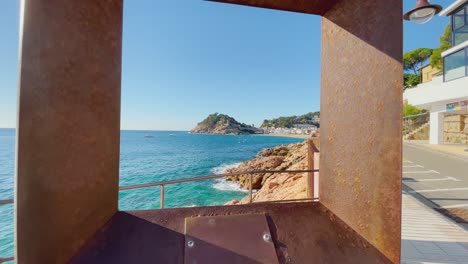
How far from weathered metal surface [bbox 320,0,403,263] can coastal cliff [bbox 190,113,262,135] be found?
128651 mm

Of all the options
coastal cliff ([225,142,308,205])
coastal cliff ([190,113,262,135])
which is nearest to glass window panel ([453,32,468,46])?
coastal cliff ([225,142,308,205])

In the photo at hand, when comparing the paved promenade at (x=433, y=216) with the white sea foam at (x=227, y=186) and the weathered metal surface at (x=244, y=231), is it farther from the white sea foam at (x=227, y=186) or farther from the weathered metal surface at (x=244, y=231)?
the white sea foam at (x=227, y=186)

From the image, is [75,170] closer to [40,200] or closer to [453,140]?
[40,200]

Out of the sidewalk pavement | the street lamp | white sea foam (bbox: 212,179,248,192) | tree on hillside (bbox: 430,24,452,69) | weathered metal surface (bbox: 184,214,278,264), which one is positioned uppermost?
tree on hillside (bbox: 430,24,452,69)

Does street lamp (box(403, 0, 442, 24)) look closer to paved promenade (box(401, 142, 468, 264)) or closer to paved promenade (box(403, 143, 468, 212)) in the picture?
paved promenade (box(401, 142, 468, 264))

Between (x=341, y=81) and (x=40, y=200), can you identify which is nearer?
(x=40, y=200)

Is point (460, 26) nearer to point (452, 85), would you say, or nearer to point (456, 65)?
point (456, 65)

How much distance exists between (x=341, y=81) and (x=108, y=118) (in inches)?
65.4

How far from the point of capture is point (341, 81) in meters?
1.55

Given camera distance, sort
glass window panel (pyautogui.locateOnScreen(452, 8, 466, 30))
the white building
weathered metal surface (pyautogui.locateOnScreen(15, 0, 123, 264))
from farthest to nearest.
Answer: glass window panel (pyautogui.locateOnScreen(452, 8, 466, 30)) < the white building < weathered metal surface (pyautogui.locateOnScreen(15, 0, 123, 264))

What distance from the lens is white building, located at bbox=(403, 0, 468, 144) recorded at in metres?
13.7

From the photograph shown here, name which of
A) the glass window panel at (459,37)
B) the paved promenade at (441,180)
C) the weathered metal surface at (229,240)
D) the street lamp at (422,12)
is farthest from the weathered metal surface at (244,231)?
the glass window panel at (459,37)

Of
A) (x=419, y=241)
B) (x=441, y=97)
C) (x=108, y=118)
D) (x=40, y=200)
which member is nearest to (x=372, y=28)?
(x=108, y=118)

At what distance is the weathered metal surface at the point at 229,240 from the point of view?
47.7 inches
